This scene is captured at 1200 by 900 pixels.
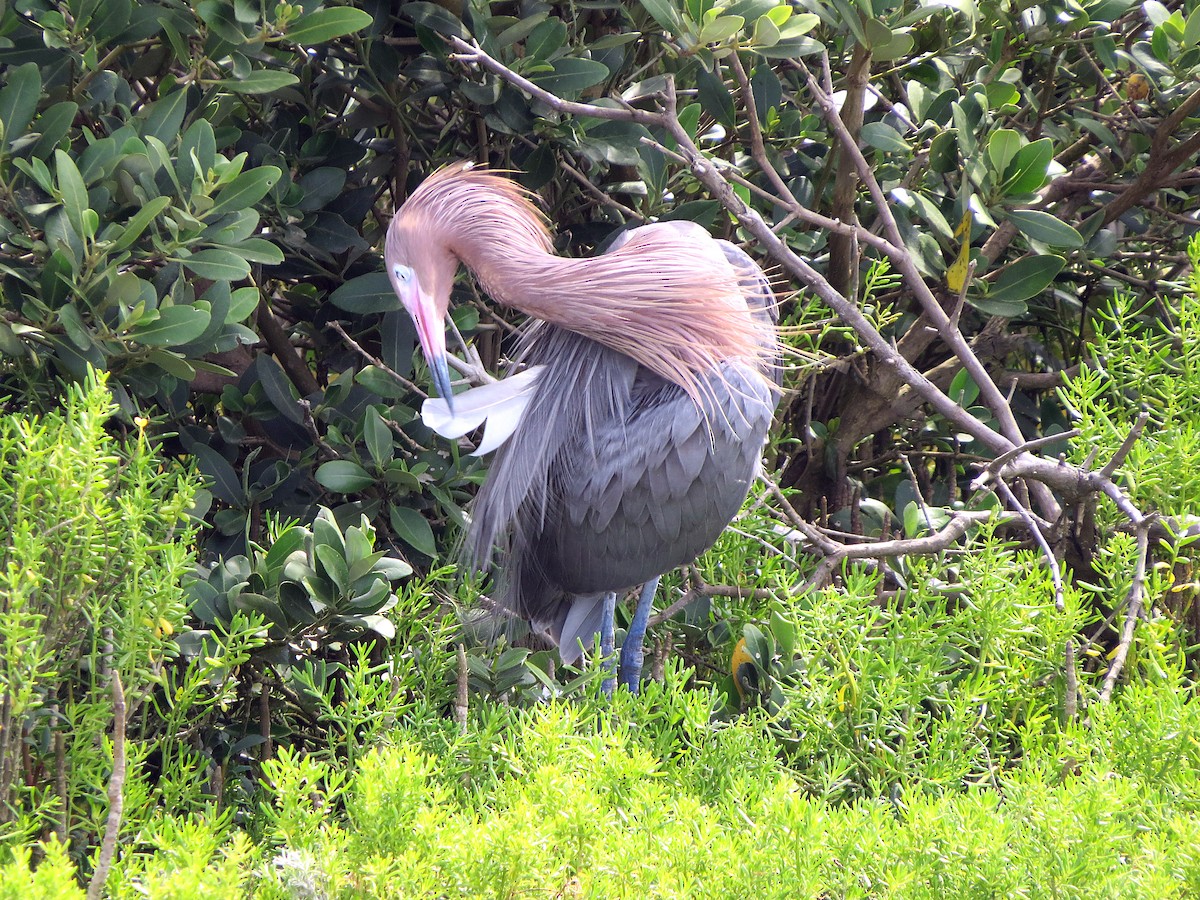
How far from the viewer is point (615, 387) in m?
2.74

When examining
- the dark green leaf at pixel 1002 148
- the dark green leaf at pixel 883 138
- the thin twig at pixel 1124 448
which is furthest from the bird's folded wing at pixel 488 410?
the thin twig at pixel 1124 448

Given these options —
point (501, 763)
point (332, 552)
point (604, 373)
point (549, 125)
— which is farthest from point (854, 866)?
point (549, 125)

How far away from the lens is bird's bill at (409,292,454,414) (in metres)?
2.38

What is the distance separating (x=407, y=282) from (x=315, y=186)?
41cm

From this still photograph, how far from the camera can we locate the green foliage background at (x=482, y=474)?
62.6 inches

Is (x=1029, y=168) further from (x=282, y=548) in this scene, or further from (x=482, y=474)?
(x=282, y=548)

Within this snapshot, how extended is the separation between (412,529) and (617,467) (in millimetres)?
500

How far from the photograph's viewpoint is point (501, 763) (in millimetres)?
1995

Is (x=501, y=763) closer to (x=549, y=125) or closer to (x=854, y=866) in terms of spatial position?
(x=854, y=866)

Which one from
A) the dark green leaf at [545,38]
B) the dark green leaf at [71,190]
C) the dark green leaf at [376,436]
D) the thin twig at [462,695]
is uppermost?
the dark green leaf at [545,38]

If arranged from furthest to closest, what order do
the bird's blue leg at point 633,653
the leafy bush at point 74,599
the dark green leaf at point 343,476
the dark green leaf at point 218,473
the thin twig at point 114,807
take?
the bird's blue leg at point 633,653 → the dark green leaf at point 218,473 → the dark green leaf at point 343,476 → the leafy bush at point 74,599 → the thin twig at point 114,807

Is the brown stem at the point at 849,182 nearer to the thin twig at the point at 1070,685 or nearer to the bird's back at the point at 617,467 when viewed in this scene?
the bird's back at the point at 617,467

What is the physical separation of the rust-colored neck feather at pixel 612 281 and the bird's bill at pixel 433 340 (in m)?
0.18

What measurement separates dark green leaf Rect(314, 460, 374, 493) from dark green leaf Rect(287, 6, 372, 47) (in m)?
0.89
